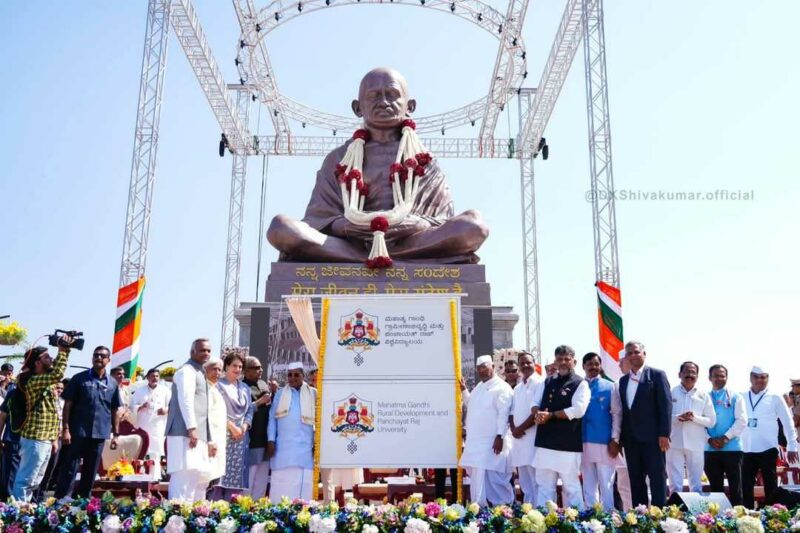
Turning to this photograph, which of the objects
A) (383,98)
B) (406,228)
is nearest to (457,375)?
(406,228)

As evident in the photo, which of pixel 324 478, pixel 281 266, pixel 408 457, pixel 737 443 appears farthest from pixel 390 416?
pixel 281 266

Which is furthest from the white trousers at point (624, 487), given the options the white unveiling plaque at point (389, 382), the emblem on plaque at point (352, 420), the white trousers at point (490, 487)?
the emblem on plaque at point (352, 420)

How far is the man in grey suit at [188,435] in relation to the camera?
5016 mm

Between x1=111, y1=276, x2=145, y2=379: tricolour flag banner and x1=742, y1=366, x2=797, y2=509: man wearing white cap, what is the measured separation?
8.74 metres

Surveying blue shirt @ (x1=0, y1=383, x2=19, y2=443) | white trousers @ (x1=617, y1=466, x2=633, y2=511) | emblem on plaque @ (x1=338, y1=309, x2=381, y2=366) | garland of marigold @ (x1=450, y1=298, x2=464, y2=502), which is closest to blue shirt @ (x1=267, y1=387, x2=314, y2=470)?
emblem on plaque @ (x1=338, y1=309, x2=381, y2=366)

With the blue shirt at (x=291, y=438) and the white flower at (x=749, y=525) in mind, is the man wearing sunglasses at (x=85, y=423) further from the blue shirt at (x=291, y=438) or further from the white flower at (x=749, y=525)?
the white flower at (x=749, y=525)

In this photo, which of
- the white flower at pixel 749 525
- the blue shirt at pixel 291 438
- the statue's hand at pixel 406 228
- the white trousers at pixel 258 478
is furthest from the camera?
the statue's hand at pixel 406 228

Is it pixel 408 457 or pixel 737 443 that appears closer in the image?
pixel 408 457

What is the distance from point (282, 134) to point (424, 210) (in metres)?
10.4

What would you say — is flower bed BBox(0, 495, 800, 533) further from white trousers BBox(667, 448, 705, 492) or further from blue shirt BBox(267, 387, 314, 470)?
white trousers BBox(667, 448, 705, 492)

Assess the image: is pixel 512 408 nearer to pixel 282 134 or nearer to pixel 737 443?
pixel 737 443

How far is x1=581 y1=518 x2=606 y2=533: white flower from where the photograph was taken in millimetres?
3932

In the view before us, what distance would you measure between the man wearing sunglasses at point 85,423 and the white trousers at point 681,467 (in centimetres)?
438

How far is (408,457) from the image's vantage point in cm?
538
